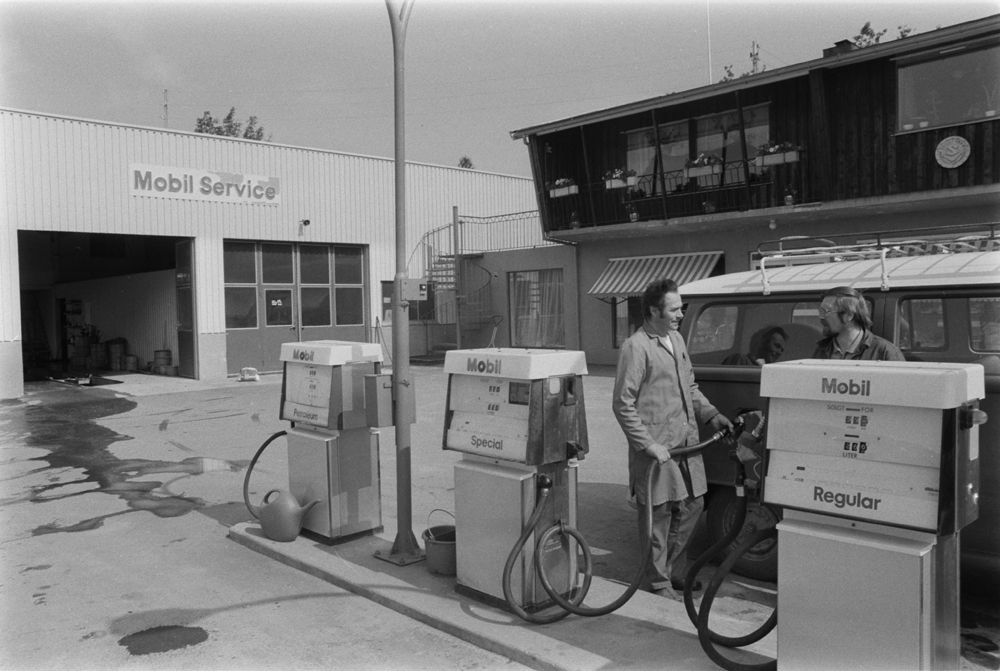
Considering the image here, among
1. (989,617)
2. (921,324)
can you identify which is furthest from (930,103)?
(989,617)

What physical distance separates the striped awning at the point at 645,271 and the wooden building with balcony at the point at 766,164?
41 mm

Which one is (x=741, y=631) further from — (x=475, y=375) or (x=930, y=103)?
(x=930, y=103)

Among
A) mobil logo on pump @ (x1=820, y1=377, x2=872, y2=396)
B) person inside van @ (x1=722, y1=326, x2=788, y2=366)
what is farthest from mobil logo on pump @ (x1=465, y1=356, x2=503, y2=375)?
mobil logo on pump @ (x1=820, y1=377, x2=872, y2=396)

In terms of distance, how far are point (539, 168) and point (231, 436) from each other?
11.8 metres

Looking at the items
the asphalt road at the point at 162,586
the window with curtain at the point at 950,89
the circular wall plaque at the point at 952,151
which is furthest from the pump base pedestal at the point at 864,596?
the window with curtain at the point at 950,89

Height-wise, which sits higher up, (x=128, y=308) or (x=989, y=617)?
(x=128, y=308)

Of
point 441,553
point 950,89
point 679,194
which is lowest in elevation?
point 441,553

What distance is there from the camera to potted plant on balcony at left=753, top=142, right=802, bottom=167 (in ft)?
53.3

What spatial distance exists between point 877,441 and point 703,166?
1551 cm

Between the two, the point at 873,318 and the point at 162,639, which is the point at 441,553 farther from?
the point at 873,318

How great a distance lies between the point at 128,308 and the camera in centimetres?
2480

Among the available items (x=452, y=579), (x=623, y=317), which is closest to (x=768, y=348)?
(x=452, y=579)

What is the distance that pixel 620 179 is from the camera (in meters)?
19.2

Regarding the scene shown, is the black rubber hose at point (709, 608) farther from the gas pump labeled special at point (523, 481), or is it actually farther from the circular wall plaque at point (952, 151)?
the circular wall plaque at point (952, 151)
